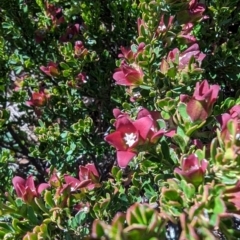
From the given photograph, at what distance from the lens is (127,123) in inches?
47.7

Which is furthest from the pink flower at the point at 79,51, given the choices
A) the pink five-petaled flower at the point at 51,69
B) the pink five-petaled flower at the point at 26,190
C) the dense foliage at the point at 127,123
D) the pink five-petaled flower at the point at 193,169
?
the pink five-petaled flower at the point at 193,169

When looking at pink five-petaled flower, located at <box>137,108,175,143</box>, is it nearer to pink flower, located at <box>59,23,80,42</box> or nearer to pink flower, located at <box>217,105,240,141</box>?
pink flower, located at <box>217,105,240,141</box>

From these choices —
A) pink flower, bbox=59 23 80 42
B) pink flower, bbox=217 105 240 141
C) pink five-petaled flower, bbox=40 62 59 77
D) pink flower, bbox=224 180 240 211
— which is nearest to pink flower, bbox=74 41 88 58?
pink five-petaled flower, bbox=40 62 59 77

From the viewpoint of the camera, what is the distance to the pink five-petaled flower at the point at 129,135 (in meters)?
1.21

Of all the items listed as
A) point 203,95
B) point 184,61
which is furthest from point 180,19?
point 203,95

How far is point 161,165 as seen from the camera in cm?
134

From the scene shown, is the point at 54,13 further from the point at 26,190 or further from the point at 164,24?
the point at 26,190

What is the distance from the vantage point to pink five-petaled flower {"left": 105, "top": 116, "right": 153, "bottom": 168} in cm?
121

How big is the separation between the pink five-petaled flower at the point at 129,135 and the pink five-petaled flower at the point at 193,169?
14 centimetres

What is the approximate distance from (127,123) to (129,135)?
33 mm

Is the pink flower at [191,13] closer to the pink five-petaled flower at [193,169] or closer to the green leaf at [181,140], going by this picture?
the green leaf at [181,140]

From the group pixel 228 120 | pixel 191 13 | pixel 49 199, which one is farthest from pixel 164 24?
pixel 49 199

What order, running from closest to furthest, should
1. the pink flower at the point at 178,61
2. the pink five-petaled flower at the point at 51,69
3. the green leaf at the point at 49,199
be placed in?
the green leaf at the point at 49,199 < the pink flower at the point at 178,61 < the pink five-petaled flower at the point at 51,69

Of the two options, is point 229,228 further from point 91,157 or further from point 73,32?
point 73,32
